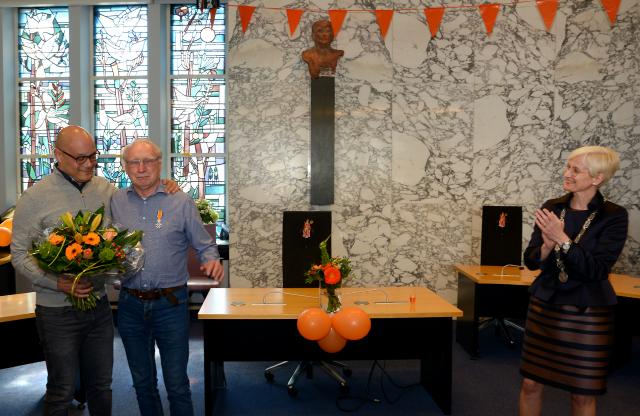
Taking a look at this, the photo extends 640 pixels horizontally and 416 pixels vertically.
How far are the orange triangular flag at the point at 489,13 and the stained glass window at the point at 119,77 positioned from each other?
4.27m

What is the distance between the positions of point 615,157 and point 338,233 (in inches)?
133

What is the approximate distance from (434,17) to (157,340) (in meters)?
4.37

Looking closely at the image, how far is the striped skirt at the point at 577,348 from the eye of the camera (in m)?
2.41

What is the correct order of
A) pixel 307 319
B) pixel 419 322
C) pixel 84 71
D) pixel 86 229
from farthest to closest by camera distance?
1. pixel 84 71
2. pixel 419 322
3. pixel 307 319
4. pixel 86 229

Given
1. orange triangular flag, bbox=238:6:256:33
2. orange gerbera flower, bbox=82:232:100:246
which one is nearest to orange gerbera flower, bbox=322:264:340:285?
orange gerbera flower, bbox=82:232:100:246

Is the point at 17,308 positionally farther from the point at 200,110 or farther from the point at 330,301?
the point at 200,110

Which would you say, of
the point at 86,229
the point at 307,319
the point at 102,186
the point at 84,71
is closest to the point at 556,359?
the point at 307,319

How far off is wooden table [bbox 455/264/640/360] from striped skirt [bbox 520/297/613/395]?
5.76 ft

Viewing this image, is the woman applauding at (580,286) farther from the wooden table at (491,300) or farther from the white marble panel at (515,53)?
the white marble panel at (515,53)

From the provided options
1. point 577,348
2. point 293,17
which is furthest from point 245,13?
point 577,348

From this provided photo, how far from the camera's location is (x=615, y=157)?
2.47m

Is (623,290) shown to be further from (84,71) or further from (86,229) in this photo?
(84,71)

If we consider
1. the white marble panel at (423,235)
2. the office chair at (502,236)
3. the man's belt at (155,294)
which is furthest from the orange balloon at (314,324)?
the white marble panel at (423,235)

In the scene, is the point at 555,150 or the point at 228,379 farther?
the point at 555,150
